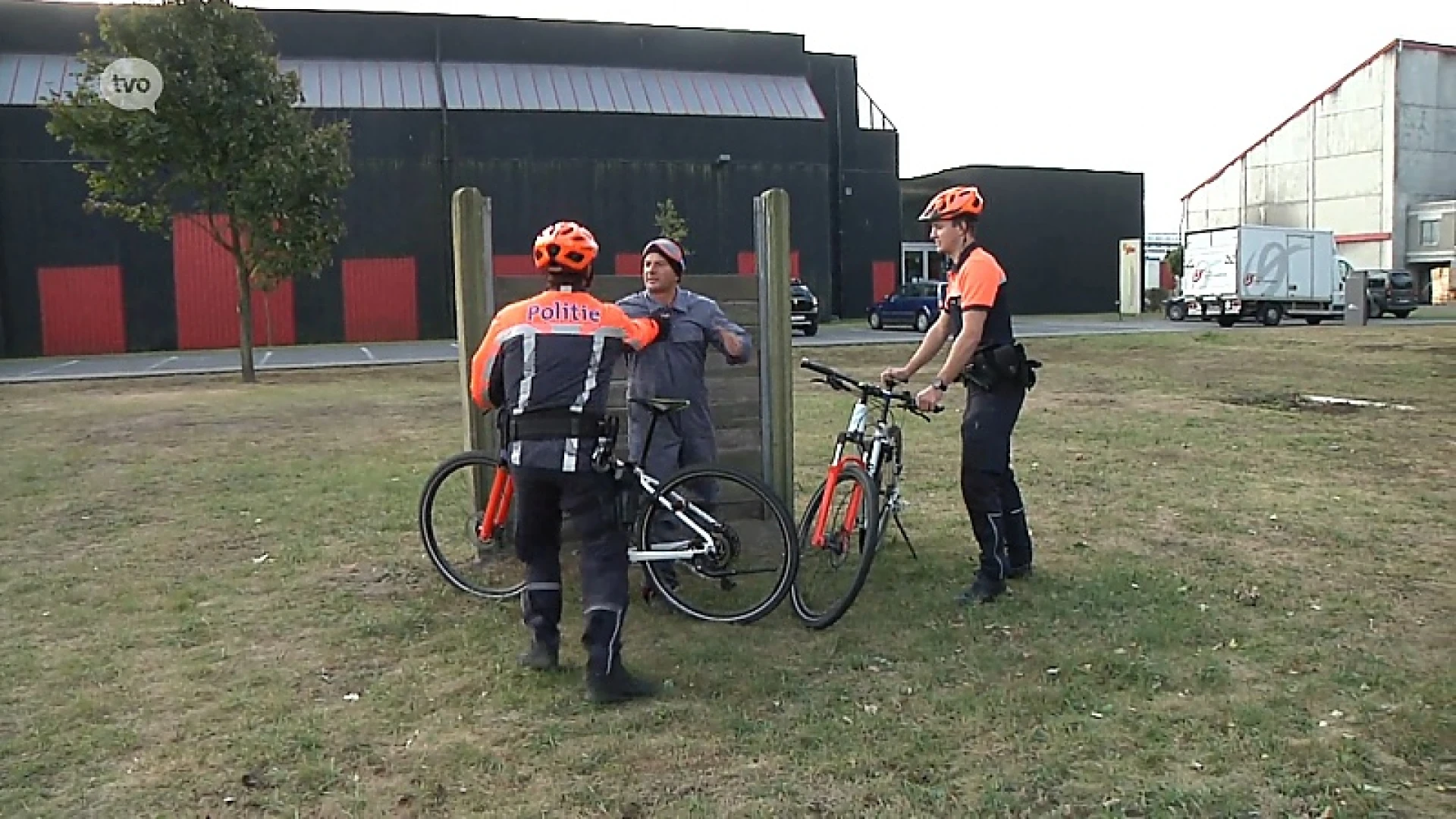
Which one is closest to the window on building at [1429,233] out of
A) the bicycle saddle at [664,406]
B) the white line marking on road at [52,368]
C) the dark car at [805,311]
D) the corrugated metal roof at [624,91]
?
the corrugated metal roof at [624,91]

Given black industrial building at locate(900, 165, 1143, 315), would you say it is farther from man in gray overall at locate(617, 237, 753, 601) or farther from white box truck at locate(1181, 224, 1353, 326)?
man in gray overall at locate(617, 237, 753, 601)

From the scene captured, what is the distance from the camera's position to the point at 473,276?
19.5 ft

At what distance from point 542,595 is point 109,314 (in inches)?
1210

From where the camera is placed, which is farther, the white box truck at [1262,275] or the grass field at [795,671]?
the white box truck at [1262,275]

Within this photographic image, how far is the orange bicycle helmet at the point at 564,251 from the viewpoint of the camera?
4.34 meters

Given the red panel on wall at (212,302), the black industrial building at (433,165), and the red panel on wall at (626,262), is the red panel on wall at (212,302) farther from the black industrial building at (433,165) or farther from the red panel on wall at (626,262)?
the red panel on wall at (626,262)

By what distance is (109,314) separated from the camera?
31.1 meters

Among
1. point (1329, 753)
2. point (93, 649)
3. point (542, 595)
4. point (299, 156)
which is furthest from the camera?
point (299, 156)

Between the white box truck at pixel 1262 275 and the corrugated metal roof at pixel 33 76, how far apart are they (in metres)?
30.2

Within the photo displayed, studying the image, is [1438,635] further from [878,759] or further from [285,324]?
[285,324]

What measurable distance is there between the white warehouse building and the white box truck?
19.6m

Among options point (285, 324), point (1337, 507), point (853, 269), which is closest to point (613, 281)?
point (1337, 507)

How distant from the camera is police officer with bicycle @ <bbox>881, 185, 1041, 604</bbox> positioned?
17.5 feet

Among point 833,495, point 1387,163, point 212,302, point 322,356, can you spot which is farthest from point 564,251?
point 1387,163
